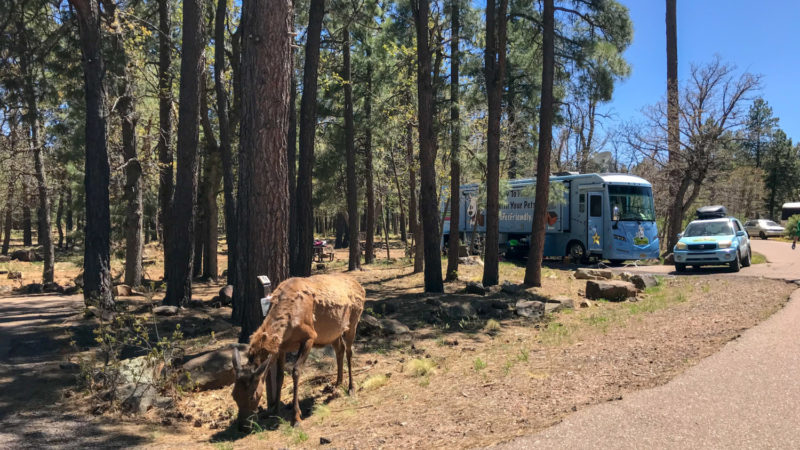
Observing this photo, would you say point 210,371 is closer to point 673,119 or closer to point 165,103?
point 165,103

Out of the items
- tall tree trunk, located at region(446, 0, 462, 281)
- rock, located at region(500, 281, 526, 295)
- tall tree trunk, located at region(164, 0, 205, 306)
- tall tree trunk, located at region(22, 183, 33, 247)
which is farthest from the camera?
tall tree trunk, located at region(22, 183, 33, 247)

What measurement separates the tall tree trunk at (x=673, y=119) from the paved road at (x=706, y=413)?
18665 mm

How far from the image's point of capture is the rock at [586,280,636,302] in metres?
13.0

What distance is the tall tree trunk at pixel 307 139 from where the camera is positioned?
12094 millimetres

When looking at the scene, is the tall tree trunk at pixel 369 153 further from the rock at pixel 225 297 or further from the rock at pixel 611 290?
the rock at pixel 611 290

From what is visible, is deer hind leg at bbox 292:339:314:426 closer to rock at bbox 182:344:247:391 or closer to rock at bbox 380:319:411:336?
rock at bbox 182:344:247:391

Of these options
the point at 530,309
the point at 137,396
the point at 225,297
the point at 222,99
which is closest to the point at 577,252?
the point at 530,309

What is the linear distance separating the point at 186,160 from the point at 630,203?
56.6 ft

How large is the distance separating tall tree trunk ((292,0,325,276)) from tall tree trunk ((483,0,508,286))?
5001mm

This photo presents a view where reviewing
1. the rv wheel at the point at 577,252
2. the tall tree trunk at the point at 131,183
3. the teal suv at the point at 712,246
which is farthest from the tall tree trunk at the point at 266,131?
the rv wheel at the point at 577,252

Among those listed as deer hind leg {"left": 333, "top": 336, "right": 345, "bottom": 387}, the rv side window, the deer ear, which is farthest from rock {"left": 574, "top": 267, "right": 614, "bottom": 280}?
the deer ear

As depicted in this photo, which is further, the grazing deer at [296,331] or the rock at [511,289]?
the rock at [511,289]

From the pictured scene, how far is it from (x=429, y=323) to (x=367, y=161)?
41.9ft

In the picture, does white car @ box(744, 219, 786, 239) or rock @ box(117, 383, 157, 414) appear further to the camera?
white car @ box(744, 219, 786, 239)
